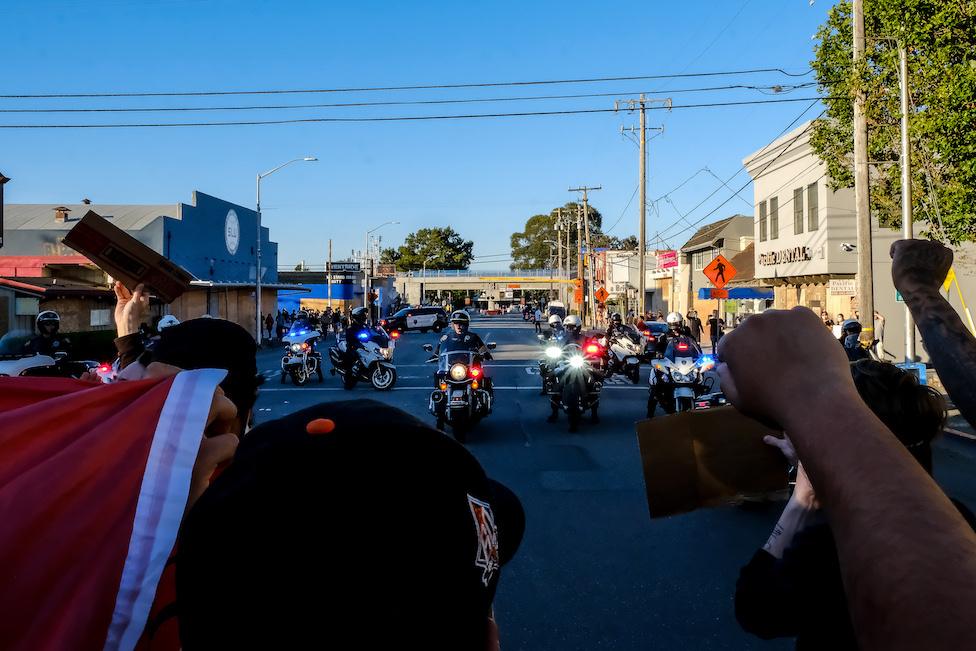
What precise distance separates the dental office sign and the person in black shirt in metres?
29.7

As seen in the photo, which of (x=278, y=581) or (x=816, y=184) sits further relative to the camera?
(x=816, y=184)

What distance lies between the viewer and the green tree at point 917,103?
1474 centimetres

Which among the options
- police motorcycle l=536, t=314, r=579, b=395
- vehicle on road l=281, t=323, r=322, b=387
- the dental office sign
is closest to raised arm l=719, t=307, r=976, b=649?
police motorcycle l=536, t=314, r=579, b=395

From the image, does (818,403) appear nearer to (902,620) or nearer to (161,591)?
(902,620)

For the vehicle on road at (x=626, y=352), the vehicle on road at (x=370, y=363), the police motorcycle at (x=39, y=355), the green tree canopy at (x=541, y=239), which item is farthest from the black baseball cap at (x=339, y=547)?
the green tree canopy at (x=541, y=239)

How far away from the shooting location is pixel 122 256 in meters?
4.18

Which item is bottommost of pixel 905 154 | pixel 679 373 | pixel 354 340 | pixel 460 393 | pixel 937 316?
pixel 460 393

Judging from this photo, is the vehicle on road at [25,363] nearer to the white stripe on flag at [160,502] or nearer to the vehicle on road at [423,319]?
the white stripe on flag at [160,502]

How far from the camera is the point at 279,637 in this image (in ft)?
3.47

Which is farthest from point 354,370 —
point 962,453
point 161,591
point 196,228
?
point 196,228

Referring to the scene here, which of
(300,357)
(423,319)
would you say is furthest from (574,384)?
(423,319)

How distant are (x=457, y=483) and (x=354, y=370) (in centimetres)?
1739

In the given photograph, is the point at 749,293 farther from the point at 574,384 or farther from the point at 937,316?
the point at 937,316

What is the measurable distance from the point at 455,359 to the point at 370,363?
6.40 meters
